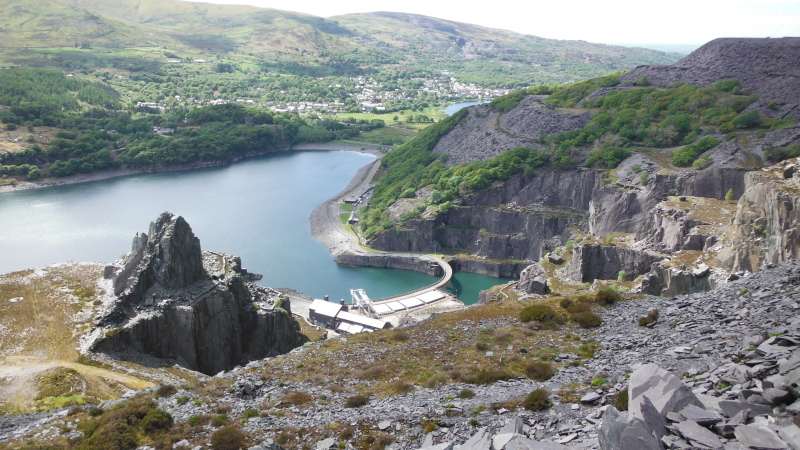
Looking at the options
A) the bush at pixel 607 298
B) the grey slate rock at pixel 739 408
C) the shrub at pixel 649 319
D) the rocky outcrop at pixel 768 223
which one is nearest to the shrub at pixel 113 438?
the grey slate rock at pixel 739 408

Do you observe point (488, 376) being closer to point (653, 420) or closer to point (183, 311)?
point (653, 420)

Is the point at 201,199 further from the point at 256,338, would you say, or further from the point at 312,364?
the point at 312,364

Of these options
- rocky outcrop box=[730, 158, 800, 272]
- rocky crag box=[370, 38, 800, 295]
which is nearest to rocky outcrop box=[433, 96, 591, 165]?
rocky crag box=[370, 38, 800, 295]

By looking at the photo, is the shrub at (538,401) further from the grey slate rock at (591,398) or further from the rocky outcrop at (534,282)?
the rocky outcrop at (534,282)

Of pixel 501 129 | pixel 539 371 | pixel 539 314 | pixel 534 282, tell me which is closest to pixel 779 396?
pixel 539 371

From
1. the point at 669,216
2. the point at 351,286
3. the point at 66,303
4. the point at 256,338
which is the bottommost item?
the point at 351,286

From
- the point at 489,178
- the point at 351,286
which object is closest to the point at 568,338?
the point at 351,286

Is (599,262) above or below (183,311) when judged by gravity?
below
